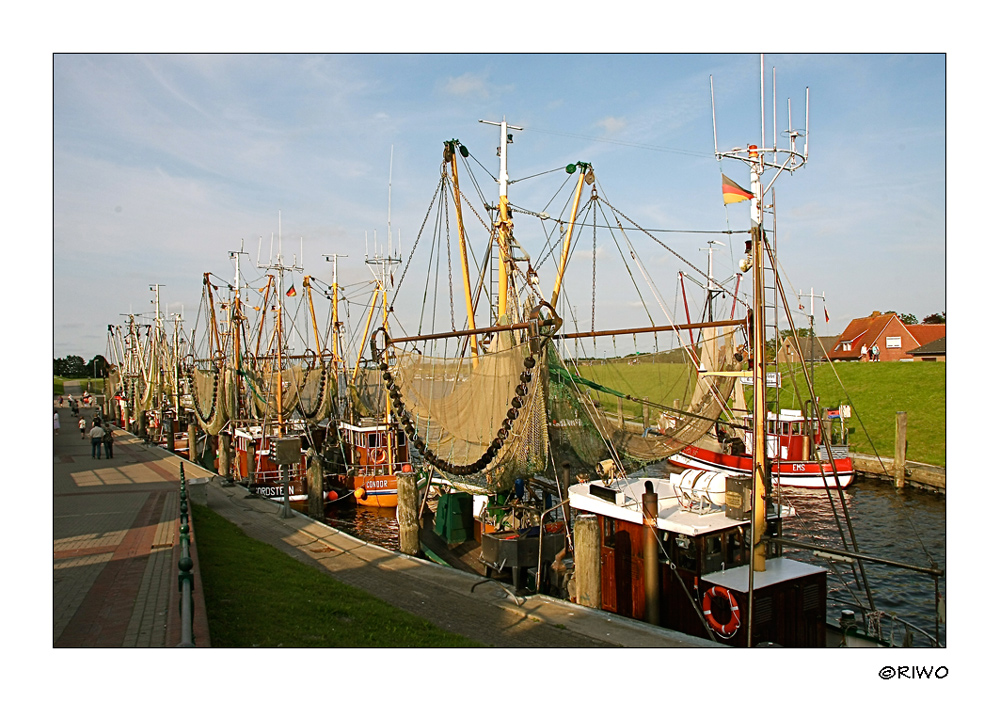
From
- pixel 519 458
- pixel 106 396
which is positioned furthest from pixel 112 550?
pixel 106 396

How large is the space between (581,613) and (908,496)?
86.3ft

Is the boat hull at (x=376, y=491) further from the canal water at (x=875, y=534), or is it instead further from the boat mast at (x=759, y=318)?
the boat mast at (x=759, y=318)

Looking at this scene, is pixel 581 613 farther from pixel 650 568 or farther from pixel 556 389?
pixel 556 389

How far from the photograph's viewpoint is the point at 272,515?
2308 centimetres

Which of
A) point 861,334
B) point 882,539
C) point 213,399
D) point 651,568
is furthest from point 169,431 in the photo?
point 861,334

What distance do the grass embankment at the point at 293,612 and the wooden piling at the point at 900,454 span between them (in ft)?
97.2

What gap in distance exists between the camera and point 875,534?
25.9m

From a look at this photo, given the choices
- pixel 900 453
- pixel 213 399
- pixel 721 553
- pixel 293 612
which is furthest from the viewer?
pixel 213 399

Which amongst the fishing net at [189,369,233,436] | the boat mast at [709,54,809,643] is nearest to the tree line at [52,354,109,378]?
the fishing net at [189,369,233,436]

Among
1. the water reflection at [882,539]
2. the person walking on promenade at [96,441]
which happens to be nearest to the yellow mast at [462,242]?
the water reflection at [882,539]

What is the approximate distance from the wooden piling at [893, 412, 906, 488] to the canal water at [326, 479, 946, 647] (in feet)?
1.94

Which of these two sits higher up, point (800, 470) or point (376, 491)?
point (800, 470)

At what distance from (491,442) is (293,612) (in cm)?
568

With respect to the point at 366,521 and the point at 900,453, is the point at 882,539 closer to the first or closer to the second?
the point at 900,453
